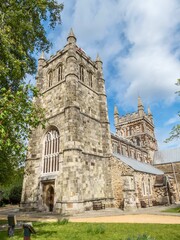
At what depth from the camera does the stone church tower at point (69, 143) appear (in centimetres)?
1742

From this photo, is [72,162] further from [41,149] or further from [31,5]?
[31,5]

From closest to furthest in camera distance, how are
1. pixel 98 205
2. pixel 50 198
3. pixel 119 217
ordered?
pixel 119 217 < pixel 98 205 < pixel 50 198

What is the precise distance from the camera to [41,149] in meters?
21.7

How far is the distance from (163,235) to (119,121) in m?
40.9

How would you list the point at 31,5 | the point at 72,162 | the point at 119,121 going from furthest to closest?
the point at 119,121, the point at 72,162, the point at 31,5

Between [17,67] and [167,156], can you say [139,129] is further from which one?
[17,67]

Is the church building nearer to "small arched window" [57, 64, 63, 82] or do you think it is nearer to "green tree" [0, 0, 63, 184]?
"small arched window" [57, 64, 63, 82]

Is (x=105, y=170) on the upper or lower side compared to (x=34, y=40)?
lower

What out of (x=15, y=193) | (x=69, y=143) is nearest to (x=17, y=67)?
(x=69, y=143)

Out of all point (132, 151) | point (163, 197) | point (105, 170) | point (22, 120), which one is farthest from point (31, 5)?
point (132, 151)

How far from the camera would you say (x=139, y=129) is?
43.2 metres

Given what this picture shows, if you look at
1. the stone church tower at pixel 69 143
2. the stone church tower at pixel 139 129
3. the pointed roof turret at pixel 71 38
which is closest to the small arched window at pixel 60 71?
the stone church tower at pixel 69 143

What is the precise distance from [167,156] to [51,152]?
96.7 ft

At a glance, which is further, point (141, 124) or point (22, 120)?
point (141, 124)
